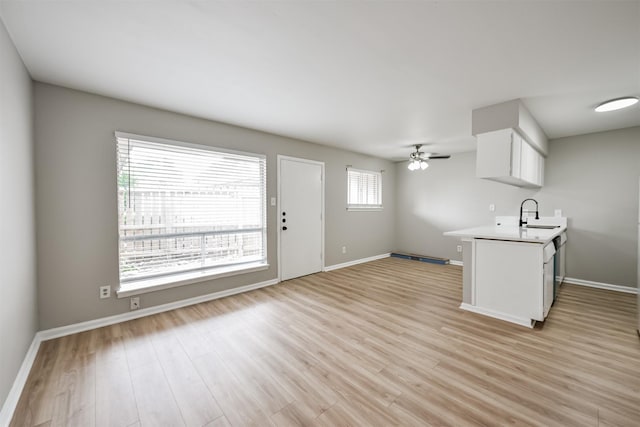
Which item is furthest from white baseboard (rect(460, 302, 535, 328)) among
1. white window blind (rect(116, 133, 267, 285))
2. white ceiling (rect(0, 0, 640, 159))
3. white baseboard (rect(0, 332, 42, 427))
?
white baseboard (rect(0, 332, 42, 427))

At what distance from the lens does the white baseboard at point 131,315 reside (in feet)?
8.30

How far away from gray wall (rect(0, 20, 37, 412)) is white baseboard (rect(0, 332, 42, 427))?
6 cm

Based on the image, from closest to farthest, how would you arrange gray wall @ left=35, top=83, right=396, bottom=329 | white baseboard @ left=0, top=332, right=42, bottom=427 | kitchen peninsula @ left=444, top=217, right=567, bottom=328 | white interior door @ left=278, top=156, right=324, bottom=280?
white baseboard @ left=0, top=332, right=42, bottom=427, gray wall @ left=35, top=83, right=396, bottom=329, kitchen peninsula @ left=444, top=217, right=567, bottom=328, white interior door @ left=278, top=156, right=324, bottom=280

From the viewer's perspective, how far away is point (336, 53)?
2031mm

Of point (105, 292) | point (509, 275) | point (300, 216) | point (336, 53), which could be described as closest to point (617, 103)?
point (509, 275)

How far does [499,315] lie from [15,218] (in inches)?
176

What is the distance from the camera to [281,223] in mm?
4336

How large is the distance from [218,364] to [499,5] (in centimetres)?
311

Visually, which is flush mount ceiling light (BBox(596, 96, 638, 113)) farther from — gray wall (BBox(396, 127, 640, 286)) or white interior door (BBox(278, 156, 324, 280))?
white interior door (BBox(278, 156, 324, 280))

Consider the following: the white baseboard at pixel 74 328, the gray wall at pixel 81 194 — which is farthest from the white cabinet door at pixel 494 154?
the gray wall at pixel 81 194

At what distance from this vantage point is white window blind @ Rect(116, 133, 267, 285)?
2977mm

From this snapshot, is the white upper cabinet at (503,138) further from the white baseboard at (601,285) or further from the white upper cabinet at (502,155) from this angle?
the white baseboard at (601,285)

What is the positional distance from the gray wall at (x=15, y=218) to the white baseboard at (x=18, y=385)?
0.06 meters

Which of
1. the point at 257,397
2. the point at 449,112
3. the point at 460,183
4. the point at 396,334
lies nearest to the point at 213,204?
the point at 257,397
